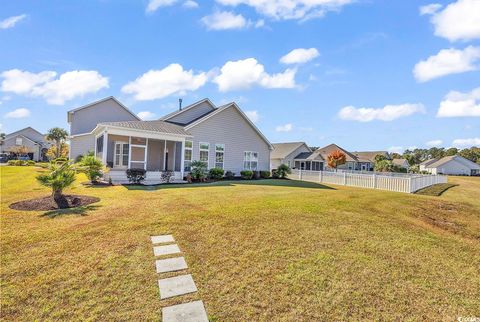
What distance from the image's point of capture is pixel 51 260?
14.7 feet

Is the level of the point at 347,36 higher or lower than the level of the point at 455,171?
higher

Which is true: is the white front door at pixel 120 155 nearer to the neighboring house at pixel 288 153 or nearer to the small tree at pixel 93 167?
the small tree at pixel 93 167

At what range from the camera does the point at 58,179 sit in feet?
26.9

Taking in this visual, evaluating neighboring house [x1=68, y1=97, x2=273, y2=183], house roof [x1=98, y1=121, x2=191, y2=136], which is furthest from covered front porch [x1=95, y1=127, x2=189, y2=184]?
house roof [x1=98, y1=121, x2=191, y2=136]

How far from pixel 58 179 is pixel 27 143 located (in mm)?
55338

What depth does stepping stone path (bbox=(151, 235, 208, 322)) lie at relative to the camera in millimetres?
3246

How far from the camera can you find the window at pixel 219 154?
21.2m

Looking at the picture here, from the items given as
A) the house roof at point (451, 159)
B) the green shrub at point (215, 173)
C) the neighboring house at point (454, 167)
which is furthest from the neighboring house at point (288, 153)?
the house roof at point (451, 159)

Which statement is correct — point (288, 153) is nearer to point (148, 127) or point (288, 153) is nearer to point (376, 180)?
point (376, 180)

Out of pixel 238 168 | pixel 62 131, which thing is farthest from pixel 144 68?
pixel 62 131

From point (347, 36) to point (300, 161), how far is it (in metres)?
26.4

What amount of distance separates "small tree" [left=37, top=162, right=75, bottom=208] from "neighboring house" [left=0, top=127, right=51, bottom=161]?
170 ft

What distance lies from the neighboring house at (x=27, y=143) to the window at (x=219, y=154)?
45676 millimetres

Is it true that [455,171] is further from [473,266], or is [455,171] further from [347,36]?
[473,266]
